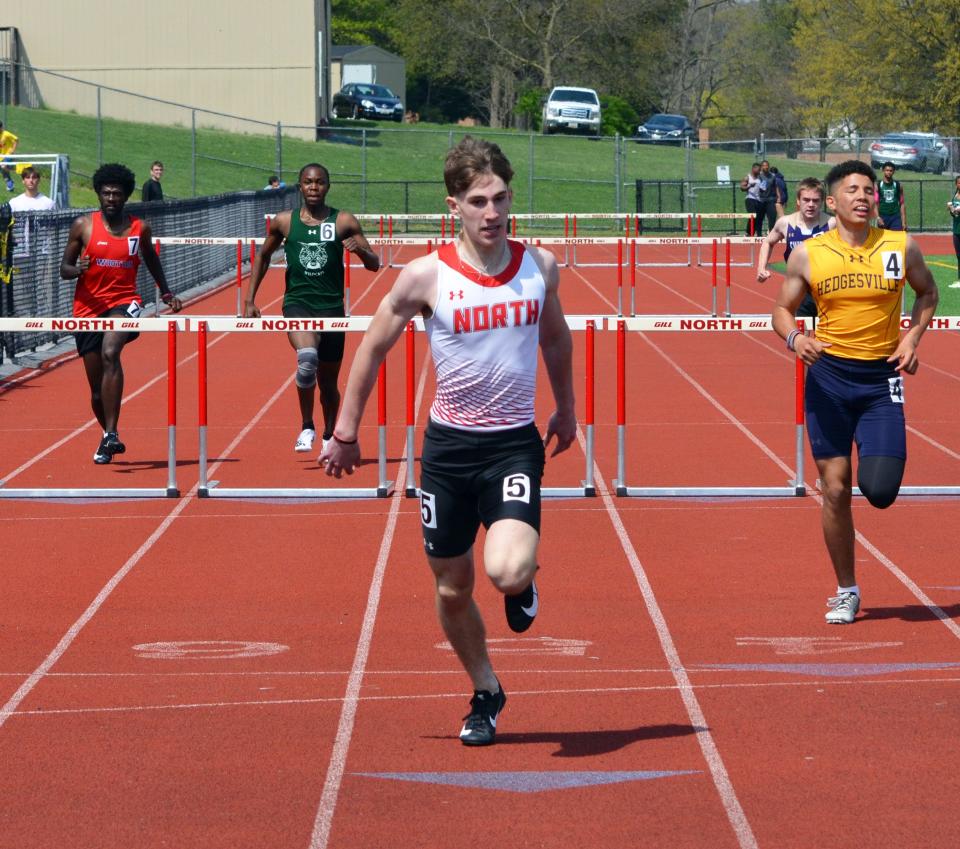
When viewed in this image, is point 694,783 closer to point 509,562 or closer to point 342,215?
point 509,562

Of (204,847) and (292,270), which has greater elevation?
(292,270)

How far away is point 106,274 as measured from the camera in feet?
40.0

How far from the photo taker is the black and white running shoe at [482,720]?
5988 mm

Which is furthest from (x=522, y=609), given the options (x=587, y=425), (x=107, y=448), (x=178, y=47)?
(x=178, y=47)

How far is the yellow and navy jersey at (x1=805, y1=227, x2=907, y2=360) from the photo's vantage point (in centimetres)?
768

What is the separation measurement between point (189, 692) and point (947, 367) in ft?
43.1

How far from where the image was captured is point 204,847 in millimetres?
5062

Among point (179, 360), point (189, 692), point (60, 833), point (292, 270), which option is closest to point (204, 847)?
point (60, 833)

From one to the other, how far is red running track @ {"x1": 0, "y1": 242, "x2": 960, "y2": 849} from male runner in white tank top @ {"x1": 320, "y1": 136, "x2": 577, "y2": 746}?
2.36 ft

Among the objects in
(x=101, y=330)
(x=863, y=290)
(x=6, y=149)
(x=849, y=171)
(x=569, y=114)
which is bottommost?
(x=101, y=330)

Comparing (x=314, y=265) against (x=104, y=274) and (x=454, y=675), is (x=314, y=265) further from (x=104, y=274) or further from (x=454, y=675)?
(x=454, y=675)

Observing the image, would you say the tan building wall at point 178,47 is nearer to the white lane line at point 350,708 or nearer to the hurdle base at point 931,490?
the hurdle base at point 931,490

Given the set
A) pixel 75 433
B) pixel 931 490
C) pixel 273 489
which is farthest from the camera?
pixel 75 433

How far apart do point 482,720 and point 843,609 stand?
2.38 m
